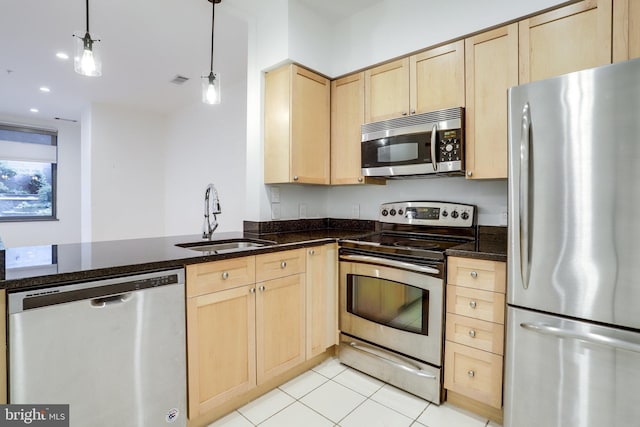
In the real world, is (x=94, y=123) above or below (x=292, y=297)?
above

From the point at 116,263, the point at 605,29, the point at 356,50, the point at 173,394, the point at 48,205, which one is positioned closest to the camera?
the point at 116,263

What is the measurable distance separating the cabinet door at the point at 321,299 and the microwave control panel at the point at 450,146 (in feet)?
3.27

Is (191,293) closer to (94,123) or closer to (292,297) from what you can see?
(292,297)

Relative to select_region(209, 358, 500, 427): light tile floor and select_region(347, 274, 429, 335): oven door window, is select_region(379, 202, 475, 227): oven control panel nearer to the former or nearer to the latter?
select_region(347, 274, 429, 335): oven door window

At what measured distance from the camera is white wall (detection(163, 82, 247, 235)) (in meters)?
4.02

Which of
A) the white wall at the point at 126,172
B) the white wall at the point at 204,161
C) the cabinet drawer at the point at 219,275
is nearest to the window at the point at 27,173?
the white wall at the point at 126,172

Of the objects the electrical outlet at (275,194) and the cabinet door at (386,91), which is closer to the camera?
the cabinet door at (386,91)

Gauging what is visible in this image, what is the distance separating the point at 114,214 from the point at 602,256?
5728mm

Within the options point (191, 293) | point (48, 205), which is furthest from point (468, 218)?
point (48, 205)

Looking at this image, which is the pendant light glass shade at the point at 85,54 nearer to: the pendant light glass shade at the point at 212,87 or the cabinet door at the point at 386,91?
the pendant light glass shade at the point at 212,87

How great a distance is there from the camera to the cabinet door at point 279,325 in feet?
6.10

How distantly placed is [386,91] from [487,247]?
A: 138cm

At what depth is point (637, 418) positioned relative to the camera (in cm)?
118

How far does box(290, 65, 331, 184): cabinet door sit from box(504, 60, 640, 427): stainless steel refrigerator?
4.84 feet
